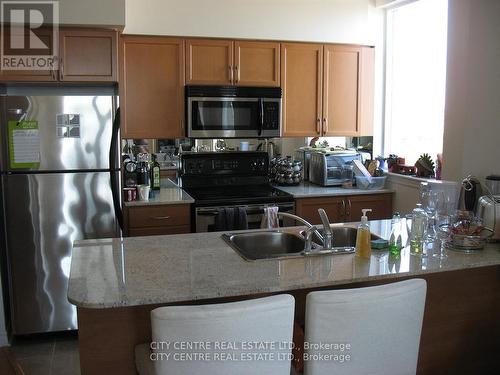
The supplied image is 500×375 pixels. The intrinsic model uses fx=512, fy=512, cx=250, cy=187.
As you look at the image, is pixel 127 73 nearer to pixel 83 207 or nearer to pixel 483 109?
pixel 83 207

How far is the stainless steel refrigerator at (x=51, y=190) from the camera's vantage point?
11.3 ft

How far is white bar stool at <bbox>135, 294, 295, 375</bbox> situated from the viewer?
1544mm

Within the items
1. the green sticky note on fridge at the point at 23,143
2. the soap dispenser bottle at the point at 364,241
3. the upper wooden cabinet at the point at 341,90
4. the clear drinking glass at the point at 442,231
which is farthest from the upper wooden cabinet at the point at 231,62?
the soap dispenser bottle at the point at 364,241

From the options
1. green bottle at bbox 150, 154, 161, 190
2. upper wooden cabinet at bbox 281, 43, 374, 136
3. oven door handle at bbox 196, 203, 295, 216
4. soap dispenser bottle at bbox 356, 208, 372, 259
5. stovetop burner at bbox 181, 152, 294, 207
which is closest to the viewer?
soap dispenser bottle at bbox 356, 208, 372, 259

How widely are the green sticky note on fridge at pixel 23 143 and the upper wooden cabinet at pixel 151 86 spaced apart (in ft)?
2.31

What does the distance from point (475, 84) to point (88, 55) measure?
8.39ft

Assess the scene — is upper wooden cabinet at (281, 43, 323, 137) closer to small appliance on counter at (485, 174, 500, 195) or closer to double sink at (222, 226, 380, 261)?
small appliance on counter at (485, 174, 500, 195)

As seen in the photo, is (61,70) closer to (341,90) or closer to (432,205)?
(341,90)

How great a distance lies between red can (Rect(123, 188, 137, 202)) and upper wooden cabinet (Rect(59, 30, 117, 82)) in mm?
793

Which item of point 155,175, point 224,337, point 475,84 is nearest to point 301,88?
point 155,175

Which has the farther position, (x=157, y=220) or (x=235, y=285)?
(x=157, y=220)

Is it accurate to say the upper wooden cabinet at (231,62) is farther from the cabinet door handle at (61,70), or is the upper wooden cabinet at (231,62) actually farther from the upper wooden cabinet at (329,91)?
the cabinet door handle at (61,70)

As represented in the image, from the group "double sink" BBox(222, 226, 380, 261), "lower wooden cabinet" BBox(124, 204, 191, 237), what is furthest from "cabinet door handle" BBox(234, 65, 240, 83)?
"double sink" BBox(222, 226, 380, 261)

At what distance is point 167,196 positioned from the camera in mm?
3928
